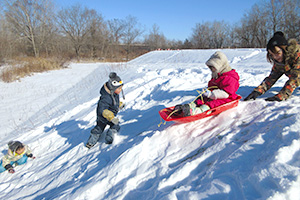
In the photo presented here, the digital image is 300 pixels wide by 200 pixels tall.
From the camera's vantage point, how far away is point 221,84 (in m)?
2.87

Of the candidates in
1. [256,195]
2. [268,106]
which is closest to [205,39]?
[268,106]

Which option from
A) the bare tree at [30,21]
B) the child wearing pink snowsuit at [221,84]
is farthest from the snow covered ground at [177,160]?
the bare tree at [30,21]

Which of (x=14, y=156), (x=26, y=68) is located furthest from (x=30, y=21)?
(x=14, y=156)

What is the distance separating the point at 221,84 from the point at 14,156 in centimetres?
382

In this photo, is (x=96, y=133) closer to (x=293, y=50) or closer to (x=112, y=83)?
(x=112, y=83)

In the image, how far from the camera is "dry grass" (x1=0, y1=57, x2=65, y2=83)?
12742 millimetres

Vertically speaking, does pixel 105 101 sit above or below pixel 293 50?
below

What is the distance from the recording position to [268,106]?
8.23 ft

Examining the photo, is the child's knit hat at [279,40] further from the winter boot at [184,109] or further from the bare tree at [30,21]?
the bare tree at [30,21]

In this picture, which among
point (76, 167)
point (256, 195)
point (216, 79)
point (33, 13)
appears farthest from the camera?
point (33, 13)

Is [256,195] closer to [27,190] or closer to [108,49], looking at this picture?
[27,190]

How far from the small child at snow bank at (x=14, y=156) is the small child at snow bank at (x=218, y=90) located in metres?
2.96

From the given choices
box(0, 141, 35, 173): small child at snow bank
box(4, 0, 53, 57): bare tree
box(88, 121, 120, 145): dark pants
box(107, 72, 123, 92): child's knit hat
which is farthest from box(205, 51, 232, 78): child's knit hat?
box(4, 0, 53, 57): bare tree

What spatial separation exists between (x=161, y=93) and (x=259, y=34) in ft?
71.2
